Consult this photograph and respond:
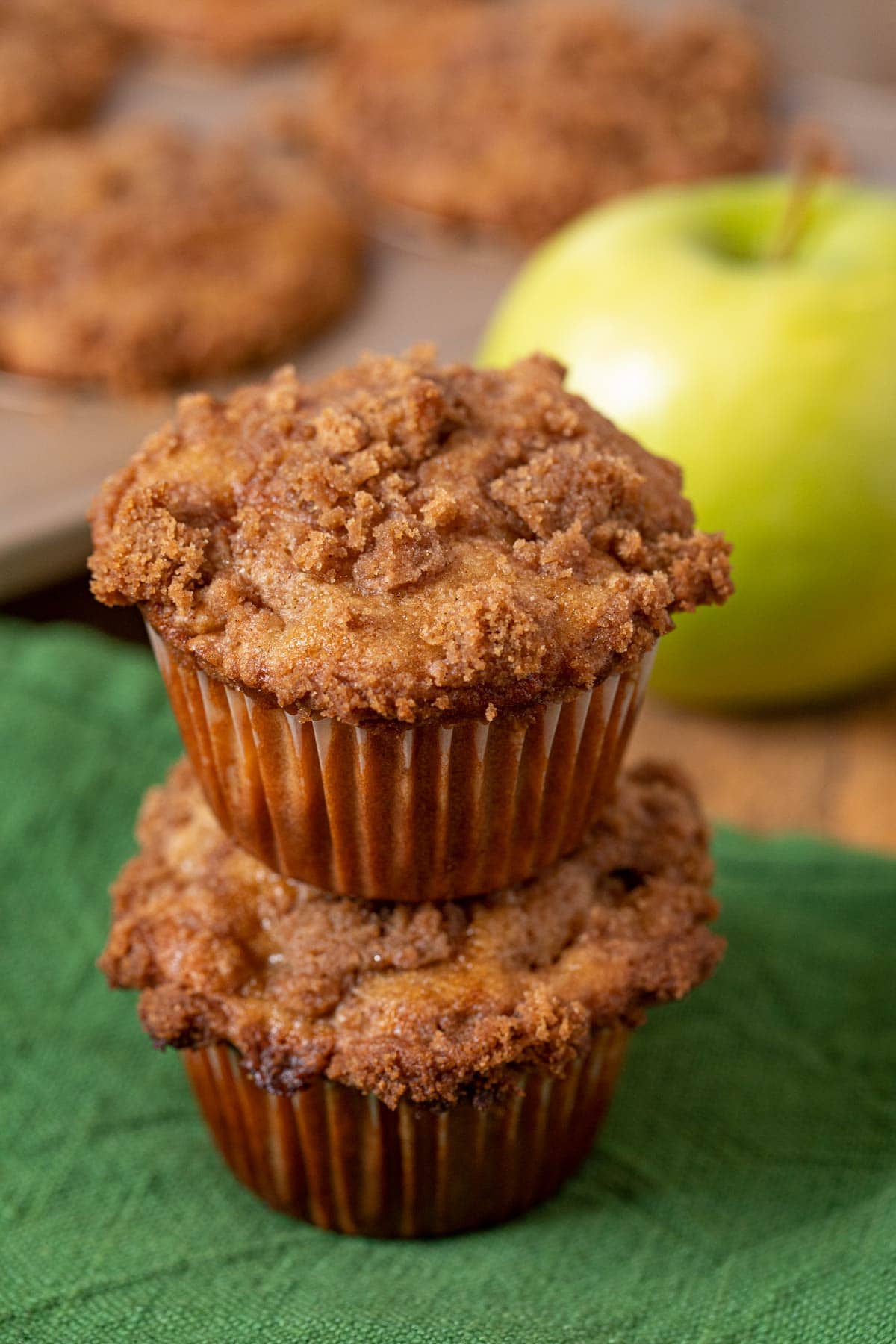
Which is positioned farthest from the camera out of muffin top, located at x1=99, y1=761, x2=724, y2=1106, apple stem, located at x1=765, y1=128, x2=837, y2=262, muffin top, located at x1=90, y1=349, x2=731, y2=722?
apple stem, located at x1=765, y1=128, x2=837, y2=262

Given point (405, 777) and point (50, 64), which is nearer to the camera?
point (405, 777)

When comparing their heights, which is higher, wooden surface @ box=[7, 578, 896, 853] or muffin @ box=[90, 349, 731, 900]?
muffin @ box=[90, 349, 731, 900]

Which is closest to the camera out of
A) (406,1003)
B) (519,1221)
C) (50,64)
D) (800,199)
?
(406,1003)

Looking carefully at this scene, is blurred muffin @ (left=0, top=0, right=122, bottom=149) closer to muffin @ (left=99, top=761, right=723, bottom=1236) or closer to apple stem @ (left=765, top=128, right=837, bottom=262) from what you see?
apple stem @ (left=765, top=128, right=837, bottom=262)

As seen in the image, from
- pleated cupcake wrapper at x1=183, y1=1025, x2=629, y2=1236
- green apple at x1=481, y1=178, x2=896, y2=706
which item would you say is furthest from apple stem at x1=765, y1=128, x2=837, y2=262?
pleated cupcake wrapper at x1=183, y1=1025, x2=629, y2=1236

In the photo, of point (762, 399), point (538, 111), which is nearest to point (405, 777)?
point (762, 399)

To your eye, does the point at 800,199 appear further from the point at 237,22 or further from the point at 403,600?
the point at 237,22

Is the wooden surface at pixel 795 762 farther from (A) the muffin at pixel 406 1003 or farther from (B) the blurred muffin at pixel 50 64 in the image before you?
(B) the blurred muffin at pixel 50 64
